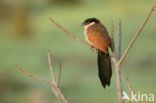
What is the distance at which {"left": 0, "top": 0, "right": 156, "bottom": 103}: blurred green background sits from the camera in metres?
8.41

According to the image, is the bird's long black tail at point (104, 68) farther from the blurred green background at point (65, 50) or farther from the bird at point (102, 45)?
the blurred green background at point (65, 50)

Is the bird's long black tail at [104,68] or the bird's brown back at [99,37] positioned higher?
the bird's brown back at [99,37]

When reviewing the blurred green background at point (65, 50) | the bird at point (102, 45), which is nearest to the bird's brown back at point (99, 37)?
the bird at point (102, 45)

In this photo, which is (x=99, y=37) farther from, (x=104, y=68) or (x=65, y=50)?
(x=65, y=50)

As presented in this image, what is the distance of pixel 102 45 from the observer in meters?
2.92

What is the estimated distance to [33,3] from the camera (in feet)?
51.2

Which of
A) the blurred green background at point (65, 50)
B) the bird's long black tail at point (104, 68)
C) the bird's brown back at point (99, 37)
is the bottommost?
the blurred green background at point (65, 50)

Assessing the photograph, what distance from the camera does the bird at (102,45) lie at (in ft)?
9.32

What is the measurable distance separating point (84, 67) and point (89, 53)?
0.44 metres

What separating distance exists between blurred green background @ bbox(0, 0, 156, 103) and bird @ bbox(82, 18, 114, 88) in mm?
3642

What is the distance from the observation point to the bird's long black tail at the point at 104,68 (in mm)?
2804

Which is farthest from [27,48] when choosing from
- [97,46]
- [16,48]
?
[97,46]

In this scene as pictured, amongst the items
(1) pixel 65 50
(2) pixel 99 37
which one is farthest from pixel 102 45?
(1) pixel 65 50

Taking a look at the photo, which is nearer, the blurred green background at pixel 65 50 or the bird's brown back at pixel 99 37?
the bird's brown back at pixel 99 37
